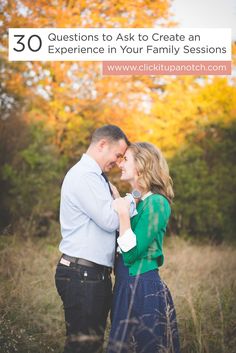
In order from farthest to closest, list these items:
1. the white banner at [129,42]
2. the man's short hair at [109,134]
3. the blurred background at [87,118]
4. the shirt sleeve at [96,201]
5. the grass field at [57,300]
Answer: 1. the blurred background at [87,118]
2. the white banner at [129,42]
3. the grass field at [57,300]
4. the man's short hair at [109,134]
5. the shirt sleeve at [96,201]

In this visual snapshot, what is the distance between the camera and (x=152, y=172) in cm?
339

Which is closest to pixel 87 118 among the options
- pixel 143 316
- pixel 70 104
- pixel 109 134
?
pixel 70 104

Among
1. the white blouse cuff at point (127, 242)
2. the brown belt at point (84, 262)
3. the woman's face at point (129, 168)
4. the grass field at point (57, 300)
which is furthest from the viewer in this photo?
the grass field at point (57, 300)

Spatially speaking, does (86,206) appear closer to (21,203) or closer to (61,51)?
(61,51)

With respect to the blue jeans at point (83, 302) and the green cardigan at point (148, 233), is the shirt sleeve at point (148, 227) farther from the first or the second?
the blue jeans at point (83, 302)

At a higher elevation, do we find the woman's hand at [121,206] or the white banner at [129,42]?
the white banner at [129,42]

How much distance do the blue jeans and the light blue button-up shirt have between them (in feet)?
0.41

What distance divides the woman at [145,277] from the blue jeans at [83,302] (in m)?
0.14

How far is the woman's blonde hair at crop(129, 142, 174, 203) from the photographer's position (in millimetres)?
3383

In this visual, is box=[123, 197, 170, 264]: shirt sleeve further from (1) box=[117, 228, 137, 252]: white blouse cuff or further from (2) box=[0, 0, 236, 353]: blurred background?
(2) box=[0, 0, 236, 353]: blurred background

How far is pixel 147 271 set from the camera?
3230 mm

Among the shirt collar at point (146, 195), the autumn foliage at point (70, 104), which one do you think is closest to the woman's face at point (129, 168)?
the shirt collar at point (146, 195)

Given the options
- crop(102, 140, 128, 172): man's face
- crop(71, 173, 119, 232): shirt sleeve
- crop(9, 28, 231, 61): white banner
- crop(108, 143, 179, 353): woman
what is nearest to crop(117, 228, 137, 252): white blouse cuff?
crop(108, 143, 179, 353): woman

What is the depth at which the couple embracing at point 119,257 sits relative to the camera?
314 cm
